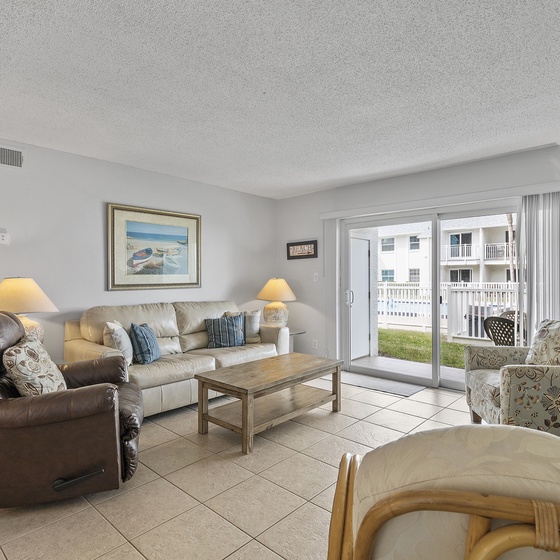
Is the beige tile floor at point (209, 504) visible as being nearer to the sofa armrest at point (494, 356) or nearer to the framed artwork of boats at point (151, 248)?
the sofa armrest at point (494, 356)

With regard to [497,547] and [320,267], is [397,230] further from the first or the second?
[497,547]

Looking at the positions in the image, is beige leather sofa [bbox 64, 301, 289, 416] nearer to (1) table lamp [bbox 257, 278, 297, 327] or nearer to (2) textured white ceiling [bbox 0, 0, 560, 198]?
(1) table lamp [bbox 257, 278, 297, 327]

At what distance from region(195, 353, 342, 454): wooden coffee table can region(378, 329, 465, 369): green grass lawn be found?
4.97ft

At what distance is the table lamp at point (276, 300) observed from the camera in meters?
5.04

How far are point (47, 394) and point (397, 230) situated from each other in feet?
12.8

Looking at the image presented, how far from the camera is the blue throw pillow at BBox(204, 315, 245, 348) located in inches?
167

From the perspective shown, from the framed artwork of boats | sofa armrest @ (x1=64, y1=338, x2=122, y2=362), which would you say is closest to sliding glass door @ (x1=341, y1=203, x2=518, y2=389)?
the framed artwork of boats

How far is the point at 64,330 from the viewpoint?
369 centimetres

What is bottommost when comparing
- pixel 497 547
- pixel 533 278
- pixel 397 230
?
pixel 497 547

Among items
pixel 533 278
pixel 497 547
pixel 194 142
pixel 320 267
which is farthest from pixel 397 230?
pixel 497 547

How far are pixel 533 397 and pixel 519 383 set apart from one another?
10 cm

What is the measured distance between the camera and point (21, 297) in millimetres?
3000

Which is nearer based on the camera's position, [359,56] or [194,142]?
[359,56]

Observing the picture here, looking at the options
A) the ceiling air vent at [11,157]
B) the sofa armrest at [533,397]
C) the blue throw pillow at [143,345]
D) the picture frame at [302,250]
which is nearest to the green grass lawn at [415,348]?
the picture frame at [302,250]
